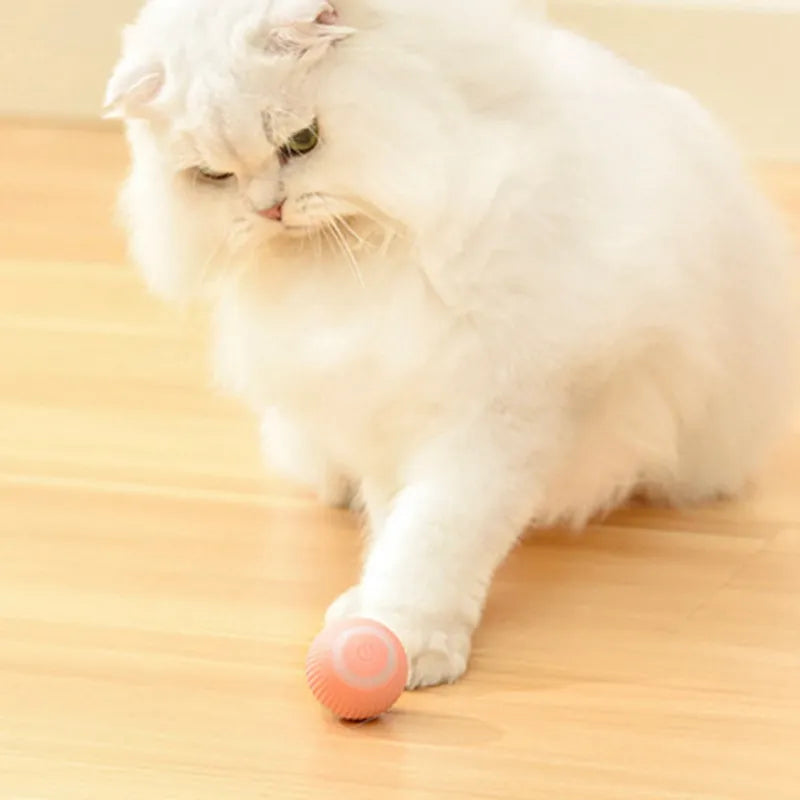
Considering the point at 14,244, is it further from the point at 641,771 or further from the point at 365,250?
the point at 641,771

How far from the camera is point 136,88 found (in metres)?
1.56

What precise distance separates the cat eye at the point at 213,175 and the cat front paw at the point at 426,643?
388 mm

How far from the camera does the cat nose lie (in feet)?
5.18

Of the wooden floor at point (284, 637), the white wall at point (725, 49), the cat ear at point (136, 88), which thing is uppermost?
the cat ear at point (136, 88)

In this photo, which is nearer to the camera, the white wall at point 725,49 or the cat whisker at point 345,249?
the cat whisker at point 345,249

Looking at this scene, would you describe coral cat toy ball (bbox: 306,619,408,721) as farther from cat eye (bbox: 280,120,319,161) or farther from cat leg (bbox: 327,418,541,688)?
cat eye (bbox: 280,120,319,161)

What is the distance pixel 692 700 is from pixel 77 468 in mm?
831

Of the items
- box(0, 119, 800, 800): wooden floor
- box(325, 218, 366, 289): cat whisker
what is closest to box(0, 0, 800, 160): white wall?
box(0, 119, 800, 800): wooden floor

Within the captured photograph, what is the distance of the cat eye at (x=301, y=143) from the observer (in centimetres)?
155

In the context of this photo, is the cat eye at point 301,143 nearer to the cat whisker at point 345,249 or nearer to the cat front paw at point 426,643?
the cat whisker at point 345,249

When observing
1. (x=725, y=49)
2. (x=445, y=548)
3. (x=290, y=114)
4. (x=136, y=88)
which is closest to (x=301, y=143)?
(x=290, y=114)

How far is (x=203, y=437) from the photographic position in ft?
7.20

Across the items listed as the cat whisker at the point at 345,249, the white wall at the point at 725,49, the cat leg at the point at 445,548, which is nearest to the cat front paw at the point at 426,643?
the cat leg at the point at 445,548

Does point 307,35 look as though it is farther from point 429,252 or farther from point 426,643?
point 426,643
